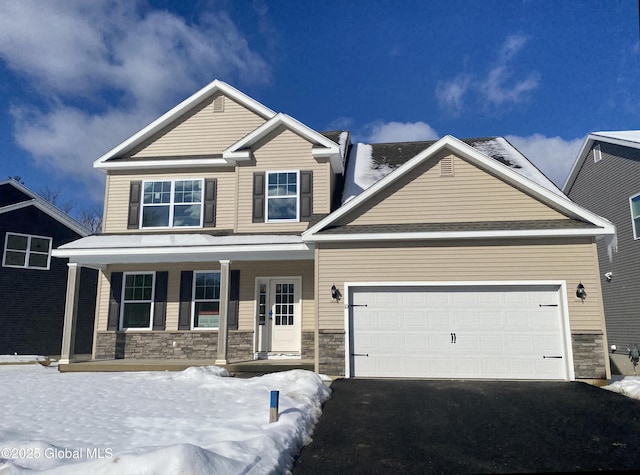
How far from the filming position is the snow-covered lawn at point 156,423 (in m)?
4.48

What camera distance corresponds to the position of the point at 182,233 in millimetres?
12922

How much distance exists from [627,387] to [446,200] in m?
5.02

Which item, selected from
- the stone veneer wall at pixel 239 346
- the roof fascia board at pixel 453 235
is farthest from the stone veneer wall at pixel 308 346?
the roof fascia board at pixel 453 235

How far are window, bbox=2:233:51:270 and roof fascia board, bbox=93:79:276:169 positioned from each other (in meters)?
5.42

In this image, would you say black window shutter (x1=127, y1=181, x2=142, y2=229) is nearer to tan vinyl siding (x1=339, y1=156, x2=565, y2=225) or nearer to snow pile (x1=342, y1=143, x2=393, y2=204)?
snow pile (x1=342, y1=143, x2=393, y2=204)

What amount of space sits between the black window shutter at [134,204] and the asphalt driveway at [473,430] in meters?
7.91

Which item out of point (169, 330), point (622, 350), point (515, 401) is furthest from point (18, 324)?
point (622, 350)

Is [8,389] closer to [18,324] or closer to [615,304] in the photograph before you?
[18,324]

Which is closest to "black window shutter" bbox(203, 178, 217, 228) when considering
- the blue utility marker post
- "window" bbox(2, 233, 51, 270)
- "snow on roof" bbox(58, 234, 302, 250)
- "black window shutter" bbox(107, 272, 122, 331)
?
"snow on roof" bbox(58, 234, 302, 250)

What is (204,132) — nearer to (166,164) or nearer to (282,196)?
(166,164)

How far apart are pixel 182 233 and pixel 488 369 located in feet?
28.2

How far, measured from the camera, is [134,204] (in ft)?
44.0

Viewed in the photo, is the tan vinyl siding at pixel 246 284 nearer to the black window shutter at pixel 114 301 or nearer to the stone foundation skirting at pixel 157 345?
the black window shutter at pixel 114 301

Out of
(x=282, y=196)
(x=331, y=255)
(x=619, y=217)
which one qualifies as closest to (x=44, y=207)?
(x=282, y=196)
